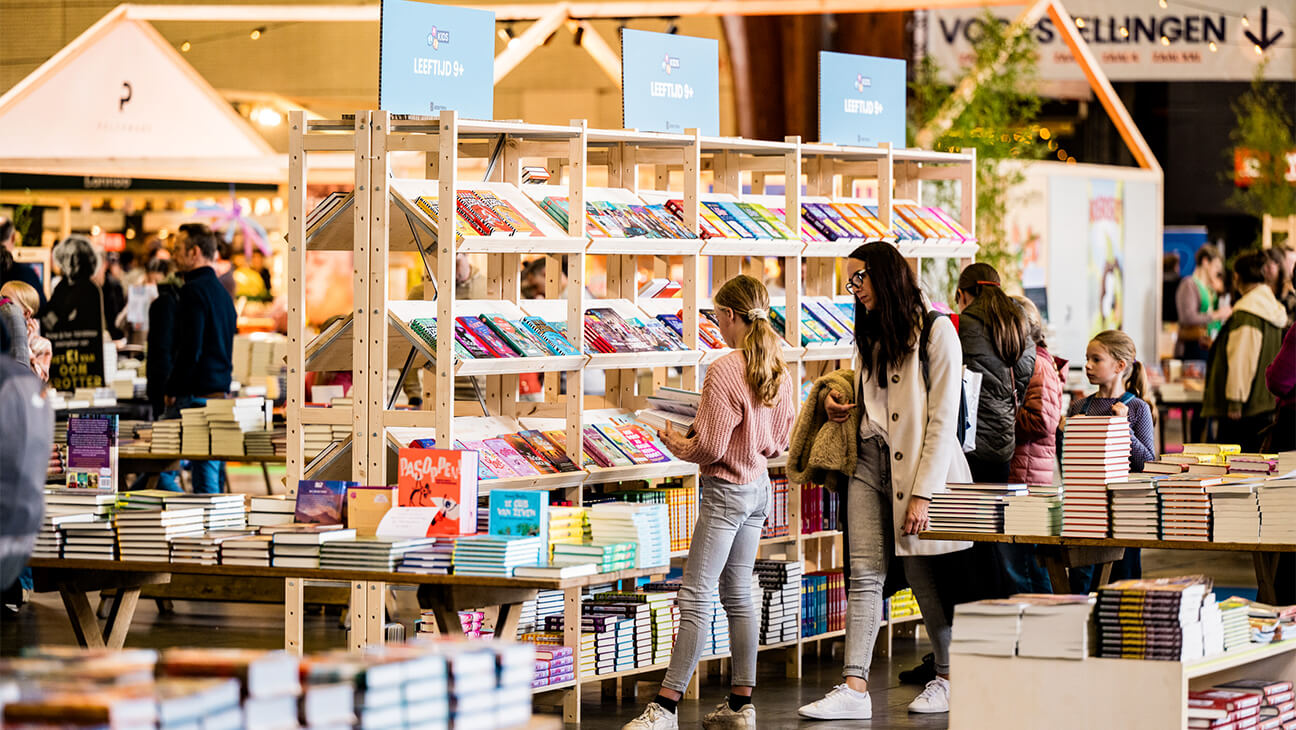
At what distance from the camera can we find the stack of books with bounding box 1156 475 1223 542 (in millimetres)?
5574

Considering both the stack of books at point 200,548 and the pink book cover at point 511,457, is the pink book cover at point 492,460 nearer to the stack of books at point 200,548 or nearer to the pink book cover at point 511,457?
the pink book cover at point 511,457

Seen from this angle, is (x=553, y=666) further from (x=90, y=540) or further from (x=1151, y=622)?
(x=1151, y=622)

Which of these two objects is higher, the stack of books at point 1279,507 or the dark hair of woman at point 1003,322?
the dark hair of woman at point 1003,322

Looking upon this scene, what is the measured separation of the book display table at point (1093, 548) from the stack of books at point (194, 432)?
15.0ft

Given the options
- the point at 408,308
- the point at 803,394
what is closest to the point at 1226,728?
the point at 408,308

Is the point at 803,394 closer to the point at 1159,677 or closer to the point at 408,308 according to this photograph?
the point at 408,308

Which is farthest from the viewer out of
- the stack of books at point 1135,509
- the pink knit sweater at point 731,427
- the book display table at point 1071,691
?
the pink knit sweater at point 731,427

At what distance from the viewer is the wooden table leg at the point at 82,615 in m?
5.53

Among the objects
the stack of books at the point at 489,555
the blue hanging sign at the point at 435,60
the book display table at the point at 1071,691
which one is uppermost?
the blue hanging sign at the point at 435,60

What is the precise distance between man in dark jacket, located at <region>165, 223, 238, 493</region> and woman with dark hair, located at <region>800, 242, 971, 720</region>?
4.28 meters

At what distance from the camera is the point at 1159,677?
4.66m

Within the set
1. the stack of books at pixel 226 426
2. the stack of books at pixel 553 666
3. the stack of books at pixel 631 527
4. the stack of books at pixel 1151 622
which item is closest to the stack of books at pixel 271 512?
the stack of books at pixel 631 527

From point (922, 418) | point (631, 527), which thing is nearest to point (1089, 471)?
point (922, 418)

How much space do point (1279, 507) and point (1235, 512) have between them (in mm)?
132
